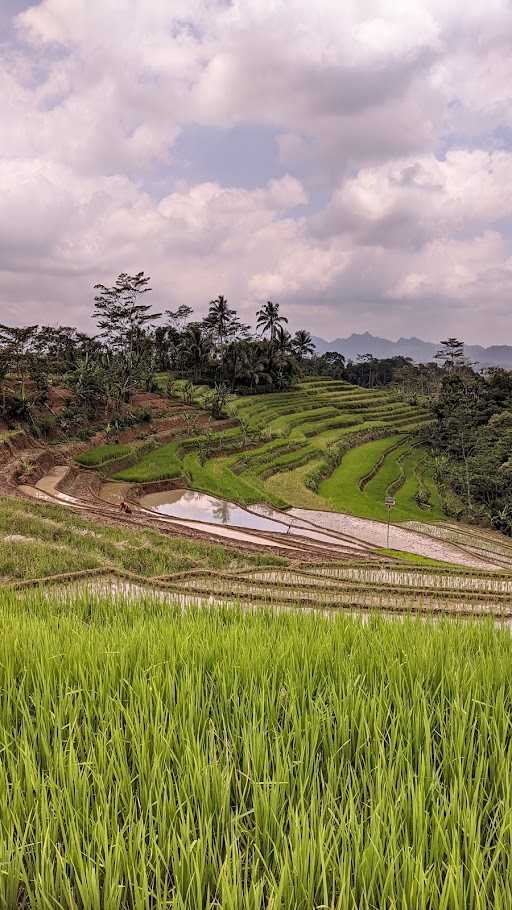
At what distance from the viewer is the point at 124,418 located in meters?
33.9

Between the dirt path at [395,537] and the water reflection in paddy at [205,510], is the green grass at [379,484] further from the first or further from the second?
the water reflection in paddy at [205,510]

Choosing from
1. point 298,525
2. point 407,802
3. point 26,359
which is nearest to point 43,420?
point 26,359

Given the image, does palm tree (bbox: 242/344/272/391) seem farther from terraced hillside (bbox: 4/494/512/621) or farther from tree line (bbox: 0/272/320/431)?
terraced hillside (bbox: 4/494/512/621)

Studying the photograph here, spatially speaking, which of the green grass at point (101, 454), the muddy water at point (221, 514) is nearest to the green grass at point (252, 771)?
the muddy water at point (221, 514)

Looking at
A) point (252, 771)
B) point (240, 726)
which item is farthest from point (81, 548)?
point (252, 771)

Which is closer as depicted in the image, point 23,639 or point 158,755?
point 158,755

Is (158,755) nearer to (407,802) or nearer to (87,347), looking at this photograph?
(407,802)

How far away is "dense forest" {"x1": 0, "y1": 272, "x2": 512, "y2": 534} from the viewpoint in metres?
29.7

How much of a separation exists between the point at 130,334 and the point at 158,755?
4640 cm

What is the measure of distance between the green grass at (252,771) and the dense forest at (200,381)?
25.4m

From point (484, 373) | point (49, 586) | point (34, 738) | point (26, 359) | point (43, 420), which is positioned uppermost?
point (484, 373)

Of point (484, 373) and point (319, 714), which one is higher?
point (484, 373)

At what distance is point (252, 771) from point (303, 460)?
97.7 feet

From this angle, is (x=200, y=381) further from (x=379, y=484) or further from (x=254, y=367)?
(x=379, y=484)
